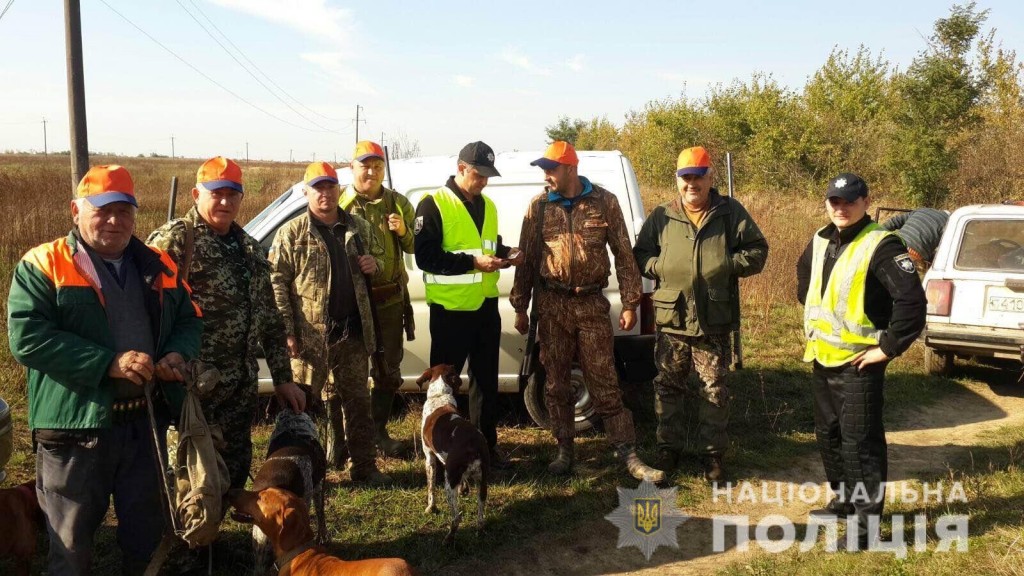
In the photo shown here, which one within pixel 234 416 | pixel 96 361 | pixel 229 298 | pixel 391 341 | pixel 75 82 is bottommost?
pixel 234 416

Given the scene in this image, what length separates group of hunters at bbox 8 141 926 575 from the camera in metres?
2.59

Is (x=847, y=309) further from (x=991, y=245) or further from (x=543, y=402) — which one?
(x=991, y=245)

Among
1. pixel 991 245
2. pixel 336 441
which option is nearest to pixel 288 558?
pixel 336 441

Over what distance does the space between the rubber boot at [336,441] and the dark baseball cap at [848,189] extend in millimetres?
3238

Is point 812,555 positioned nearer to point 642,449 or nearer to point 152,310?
point 642,449

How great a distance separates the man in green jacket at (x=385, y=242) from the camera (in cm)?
446

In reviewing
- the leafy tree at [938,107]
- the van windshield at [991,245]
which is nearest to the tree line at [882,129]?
the leafy tree at [938,107]

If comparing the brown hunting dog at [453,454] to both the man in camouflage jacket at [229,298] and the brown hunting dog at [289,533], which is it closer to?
the man in camouflage jacket at [229,298]

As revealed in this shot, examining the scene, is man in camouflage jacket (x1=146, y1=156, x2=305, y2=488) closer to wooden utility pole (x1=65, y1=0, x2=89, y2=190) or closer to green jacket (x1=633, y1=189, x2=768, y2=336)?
green jacket (x1=633, y1=189, x2=768, y2=336)

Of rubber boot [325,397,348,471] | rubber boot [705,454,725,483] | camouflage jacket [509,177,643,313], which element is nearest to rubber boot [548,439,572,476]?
rubber boot [705,454,725,483]

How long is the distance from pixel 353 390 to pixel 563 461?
1512 millimetres

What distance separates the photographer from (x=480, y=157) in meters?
4.32

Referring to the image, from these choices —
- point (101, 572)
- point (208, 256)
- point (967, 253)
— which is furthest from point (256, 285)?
point (967, 253)

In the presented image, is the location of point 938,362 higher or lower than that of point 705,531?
higher
